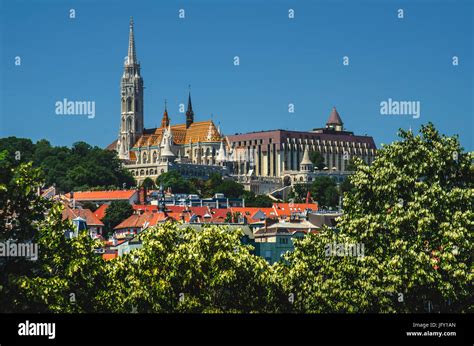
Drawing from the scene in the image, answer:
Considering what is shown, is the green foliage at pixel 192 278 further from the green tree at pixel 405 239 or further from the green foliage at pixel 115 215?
the green foliage at pixel 115 215

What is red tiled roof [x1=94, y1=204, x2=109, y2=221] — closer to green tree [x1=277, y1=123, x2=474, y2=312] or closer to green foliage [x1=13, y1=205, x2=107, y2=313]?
green tree [x1=277, y1=123, x2=474, y2=312]

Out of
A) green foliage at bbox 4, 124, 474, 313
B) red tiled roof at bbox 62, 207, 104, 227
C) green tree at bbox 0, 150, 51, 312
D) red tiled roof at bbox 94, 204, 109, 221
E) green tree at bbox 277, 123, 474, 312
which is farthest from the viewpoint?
red tiled roof at bbox 94, 204, 109, 221

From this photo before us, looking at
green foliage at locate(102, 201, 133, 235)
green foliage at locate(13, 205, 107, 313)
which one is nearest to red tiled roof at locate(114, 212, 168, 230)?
green foliage at locate(102, 201, 133, 235)

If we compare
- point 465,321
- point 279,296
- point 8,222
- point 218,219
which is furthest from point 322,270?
point 218,219

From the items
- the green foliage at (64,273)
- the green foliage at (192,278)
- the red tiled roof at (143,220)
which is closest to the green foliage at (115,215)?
the red tiled roof at (143,220)

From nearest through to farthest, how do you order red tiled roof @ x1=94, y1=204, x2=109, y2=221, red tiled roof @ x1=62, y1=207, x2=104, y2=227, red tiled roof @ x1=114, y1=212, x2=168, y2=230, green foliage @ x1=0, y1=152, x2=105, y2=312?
green foliage @ x1=0, y1=152, x2=105, y2=312 → red tiled roof @ x1=114, y1=212, x2=168, y2=230 → red tiled roof @ x1=62, y1=207, x2=104, y2=227 → red tiled roof @ x1=94, y1=204, x2=109, y2=221

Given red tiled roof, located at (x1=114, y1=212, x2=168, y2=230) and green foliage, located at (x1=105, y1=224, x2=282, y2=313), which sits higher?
red tiled roof, located at (x1=114, y1=212, x2=168, y2=230)

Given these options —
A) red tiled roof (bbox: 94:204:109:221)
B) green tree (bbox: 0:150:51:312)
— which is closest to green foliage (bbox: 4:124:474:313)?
green tree (bbox: 0:150:51:312)

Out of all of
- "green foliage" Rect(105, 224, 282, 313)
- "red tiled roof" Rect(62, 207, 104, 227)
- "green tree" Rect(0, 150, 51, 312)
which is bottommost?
"green foliage" Rect(105, 224, 282, 313)

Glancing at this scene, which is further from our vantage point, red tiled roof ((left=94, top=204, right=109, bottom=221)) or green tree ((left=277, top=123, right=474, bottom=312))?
red tiled roof ((left=94, top=204, right=109, bottom=221))
